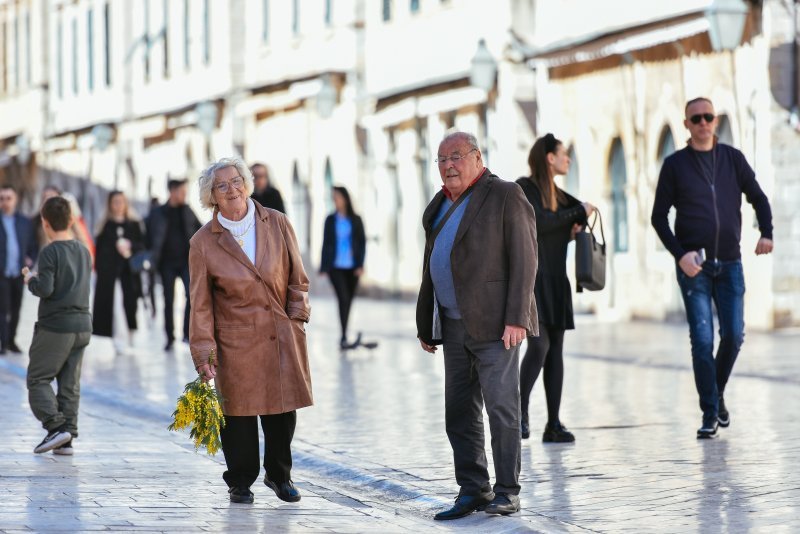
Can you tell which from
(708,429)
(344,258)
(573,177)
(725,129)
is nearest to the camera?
(708,429)

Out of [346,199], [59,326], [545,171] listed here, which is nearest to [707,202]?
[545,171]

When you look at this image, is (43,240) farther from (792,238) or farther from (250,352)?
(250,352)

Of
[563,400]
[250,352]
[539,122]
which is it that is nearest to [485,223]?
[250,352]

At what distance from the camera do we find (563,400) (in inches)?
571

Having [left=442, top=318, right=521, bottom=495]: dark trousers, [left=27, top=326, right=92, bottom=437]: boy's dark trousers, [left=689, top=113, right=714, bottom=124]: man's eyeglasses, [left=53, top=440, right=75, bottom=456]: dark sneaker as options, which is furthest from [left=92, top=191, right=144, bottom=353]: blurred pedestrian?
[left=442, top=318, right=521, bottom=495]: dark trousers

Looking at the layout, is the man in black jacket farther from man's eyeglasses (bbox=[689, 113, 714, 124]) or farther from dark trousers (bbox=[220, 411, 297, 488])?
dark trousers (bbox=[220, 411, 297, 488])

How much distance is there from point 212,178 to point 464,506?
6.10 feet

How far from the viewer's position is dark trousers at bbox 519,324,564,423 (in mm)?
11336

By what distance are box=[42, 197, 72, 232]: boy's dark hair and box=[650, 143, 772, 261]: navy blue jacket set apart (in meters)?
3.30

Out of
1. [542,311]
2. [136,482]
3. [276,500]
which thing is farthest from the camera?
[542,311]

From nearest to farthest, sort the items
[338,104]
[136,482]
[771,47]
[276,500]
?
1. [276,500]
2. [136,482]
3. [771,47]
4. [338,104]

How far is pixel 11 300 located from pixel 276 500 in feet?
37.2

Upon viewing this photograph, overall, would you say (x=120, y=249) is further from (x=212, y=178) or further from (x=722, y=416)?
(x=212, y=178)

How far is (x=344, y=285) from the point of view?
798 inches
